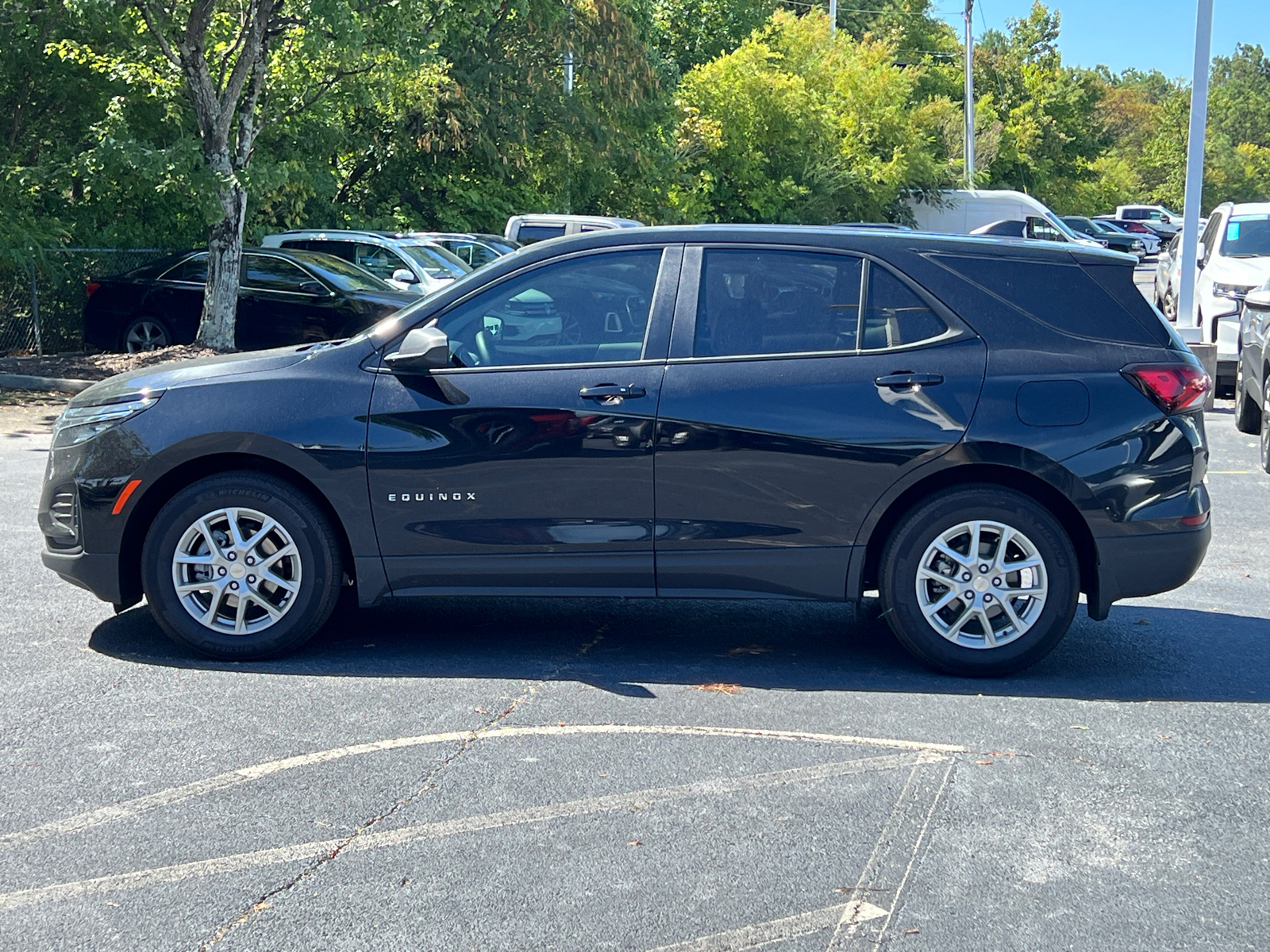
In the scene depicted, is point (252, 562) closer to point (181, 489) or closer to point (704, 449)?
point (181, 489)

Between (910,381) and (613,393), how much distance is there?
1158mm

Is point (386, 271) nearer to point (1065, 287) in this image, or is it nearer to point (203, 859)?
point (1065, 287)

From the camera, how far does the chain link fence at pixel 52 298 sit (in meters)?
17.5

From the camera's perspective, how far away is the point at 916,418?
546 centimetres

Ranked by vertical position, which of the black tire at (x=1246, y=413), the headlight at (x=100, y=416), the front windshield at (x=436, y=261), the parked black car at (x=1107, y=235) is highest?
the parked black car at (x=1107, y=235)

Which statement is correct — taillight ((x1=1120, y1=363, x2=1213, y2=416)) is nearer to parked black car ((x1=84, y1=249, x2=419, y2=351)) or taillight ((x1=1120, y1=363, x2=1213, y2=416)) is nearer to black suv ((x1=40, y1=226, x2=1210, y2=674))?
black suv ((x1=40, y1=226, x2=1210, y2=674))

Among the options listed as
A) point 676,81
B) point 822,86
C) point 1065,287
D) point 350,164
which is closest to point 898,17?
point 822,86

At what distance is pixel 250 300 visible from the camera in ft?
56.5

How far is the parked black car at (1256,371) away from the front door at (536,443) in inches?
232

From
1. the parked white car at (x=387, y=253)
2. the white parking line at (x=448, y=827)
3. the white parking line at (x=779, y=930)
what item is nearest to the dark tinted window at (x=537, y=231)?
the parked white car at (x=387, y=253)

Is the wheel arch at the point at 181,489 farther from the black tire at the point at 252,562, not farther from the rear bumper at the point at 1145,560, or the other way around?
the rear bumper at the point at 1145,560

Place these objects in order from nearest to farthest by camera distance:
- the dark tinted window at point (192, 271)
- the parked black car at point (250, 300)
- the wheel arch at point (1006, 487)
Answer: the wheel arch at point (1006, 487) → the parked black car at point (250, 300) → the dark tinted window at point (192, 271)

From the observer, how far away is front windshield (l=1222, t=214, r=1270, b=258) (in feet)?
53.2

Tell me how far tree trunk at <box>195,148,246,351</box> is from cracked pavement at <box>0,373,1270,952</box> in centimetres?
1054
